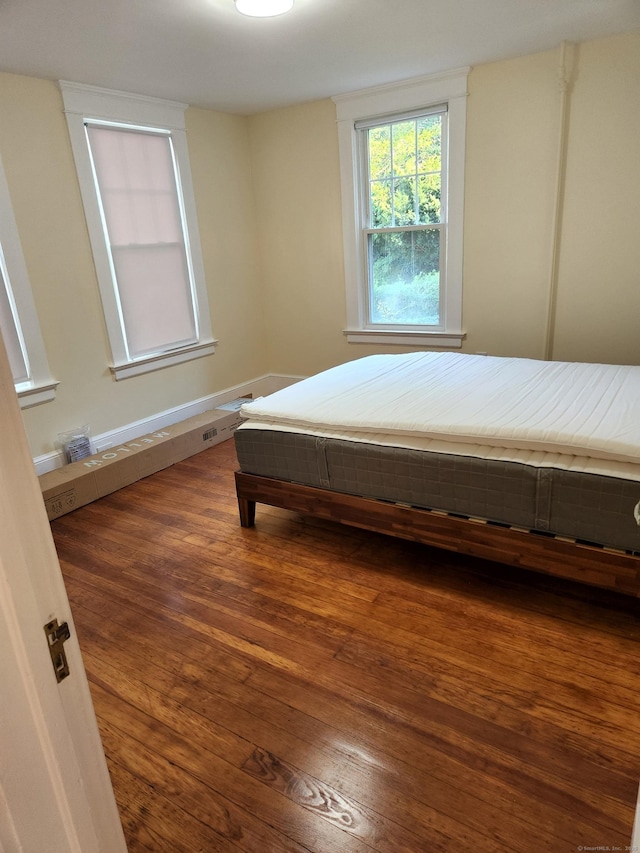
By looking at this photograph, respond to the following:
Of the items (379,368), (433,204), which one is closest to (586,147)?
(433,204)

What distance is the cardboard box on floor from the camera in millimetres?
3113

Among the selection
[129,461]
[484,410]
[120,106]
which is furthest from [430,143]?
[129,461]

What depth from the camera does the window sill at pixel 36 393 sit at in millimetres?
3254

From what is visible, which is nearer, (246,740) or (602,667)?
(246,740)

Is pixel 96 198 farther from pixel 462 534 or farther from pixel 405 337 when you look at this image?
pixel 462 534

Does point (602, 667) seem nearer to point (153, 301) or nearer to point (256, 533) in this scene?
point (256, 533)

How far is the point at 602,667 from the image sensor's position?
1.80m

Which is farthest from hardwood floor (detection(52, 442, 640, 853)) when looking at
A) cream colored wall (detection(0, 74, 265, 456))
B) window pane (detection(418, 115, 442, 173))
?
window pane (detection(418, 115, 442, 173))

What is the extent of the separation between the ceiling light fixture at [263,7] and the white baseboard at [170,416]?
102 inches

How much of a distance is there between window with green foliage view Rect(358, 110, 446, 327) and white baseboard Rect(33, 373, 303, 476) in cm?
124

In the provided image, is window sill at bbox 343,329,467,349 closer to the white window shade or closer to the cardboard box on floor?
the cardboard box on floor

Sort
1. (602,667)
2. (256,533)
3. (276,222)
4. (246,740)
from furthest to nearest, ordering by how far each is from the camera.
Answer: (276,222), (256,533), (602,667), (246,740)

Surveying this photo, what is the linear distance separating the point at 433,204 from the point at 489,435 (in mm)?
2575

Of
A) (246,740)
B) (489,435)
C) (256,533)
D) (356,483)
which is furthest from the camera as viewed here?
(256,533)
